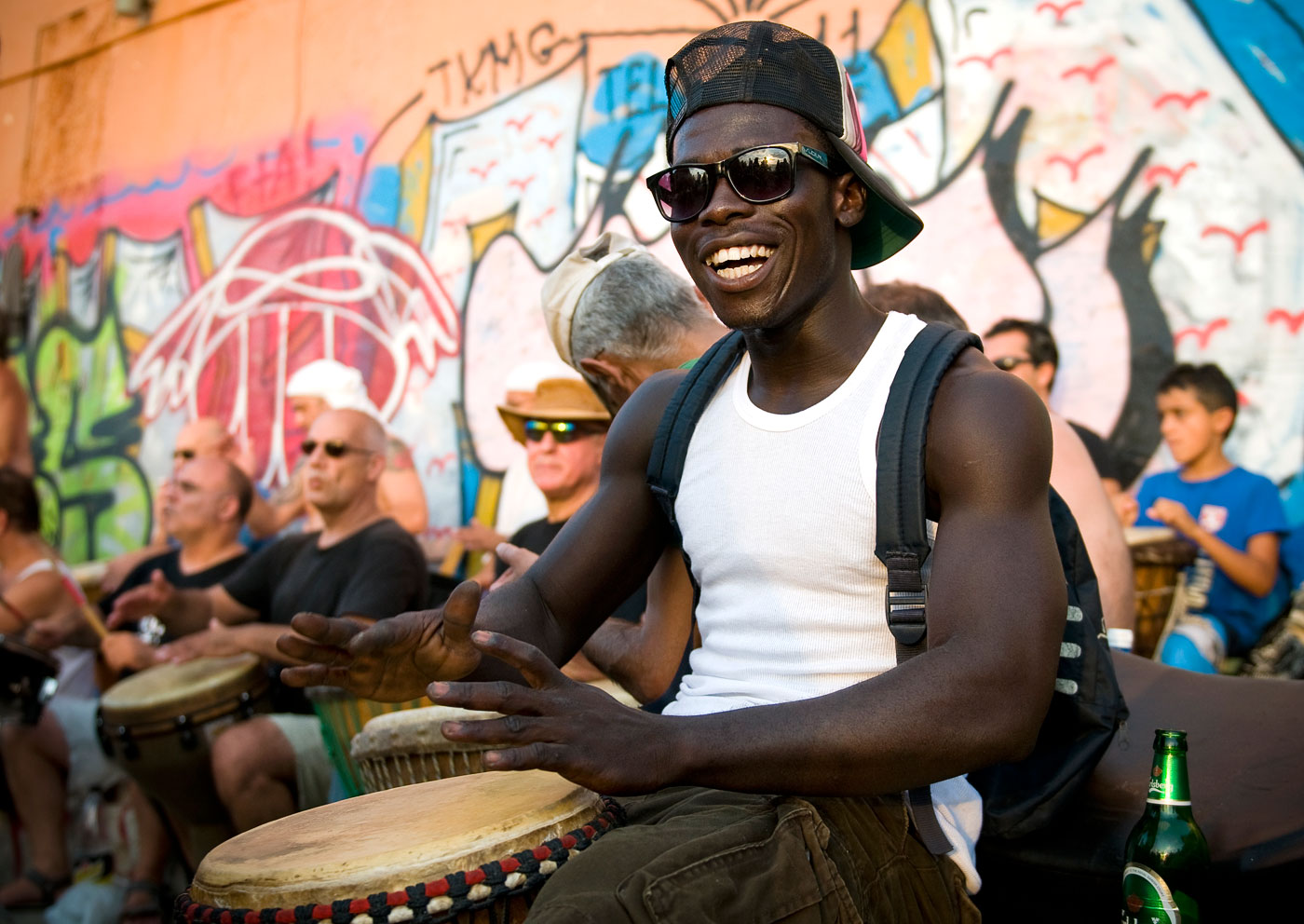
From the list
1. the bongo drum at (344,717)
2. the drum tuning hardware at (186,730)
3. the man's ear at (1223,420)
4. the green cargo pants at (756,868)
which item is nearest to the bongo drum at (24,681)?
the drum tuning hardware at (186,730)

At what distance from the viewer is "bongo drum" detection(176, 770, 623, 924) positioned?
1.62 metres

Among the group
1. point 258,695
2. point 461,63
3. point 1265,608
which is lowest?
point 258,695

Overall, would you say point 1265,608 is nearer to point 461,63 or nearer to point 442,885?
point 442,885

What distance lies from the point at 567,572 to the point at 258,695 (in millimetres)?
2625

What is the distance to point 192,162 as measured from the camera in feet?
30.8

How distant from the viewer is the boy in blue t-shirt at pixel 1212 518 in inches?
171

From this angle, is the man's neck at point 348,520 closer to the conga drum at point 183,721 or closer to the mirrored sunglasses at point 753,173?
the conga drum at point 183,721

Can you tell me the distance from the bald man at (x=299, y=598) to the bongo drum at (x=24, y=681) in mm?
458

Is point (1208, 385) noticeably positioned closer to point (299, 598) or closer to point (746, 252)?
point (746, 252)

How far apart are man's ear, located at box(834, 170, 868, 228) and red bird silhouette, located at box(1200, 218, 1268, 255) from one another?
3237 mm

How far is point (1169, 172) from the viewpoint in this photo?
4867 millimetres

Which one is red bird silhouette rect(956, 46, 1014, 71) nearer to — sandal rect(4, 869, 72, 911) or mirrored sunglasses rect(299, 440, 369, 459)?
mirrored sunglasses rect(299, 440, 369, 459)

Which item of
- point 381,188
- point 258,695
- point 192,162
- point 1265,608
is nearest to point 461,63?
point 381,188

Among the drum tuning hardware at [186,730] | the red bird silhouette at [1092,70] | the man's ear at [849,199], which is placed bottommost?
the drum tuning hardware at [186,730]
